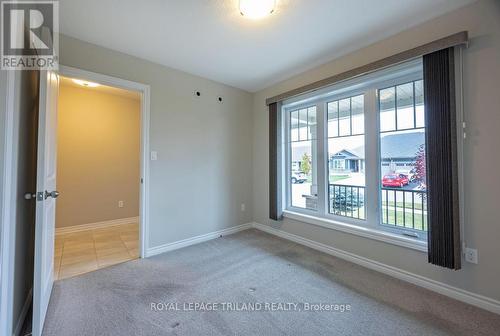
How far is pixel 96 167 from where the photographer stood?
3.98 metres

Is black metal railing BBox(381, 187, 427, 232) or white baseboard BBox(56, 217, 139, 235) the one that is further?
white baseboard BBox(56, 217, 139, 235)

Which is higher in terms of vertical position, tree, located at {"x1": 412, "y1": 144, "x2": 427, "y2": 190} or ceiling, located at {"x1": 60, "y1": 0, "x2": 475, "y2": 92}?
ceiling, located at {"x1": 60, "y1": 0, "x2": 475, "y2": 92}

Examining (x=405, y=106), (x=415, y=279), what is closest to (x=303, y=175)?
(x=405, y=106)

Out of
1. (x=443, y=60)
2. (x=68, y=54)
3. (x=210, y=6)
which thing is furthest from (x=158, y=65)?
(x=443, y=60)

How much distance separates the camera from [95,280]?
215cm

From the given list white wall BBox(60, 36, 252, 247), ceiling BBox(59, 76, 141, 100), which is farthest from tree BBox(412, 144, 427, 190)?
ceiling BBox(59, 76, 141, 100)

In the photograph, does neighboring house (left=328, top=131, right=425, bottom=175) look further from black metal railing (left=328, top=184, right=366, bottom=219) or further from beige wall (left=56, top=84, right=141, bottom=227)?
beige wall (left=56, top=84, right=141, bottom=227)

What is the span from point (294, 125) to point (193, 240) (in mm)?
2392

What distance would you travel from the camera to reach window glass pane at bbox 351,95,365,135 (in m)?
2.62

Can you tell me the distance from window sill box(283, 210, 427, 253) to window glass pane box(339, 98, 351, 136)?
46.3 inches

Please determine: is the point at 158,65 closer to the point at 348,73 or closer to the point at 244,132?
the point at 244,132

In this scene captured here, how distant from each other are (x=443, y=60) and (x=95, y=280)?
385cm

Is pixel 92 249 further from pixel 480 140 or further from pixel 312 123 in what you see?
pixel 480 140

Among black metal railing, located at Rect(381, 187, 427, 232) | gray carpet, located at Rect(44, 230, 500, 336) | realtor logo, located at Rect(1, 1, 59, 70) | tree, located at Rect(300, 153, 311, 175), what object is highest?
realtor logo, located at Rect(1, 1, 59, 70)
